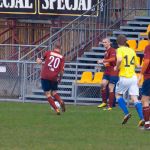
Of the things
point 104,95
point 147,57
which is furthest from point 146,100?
point 104,95

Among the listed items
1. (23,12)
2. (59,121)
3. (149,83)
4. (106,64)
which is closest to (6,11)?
(23,12)

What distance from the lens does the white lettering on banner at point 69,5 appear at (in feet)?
101

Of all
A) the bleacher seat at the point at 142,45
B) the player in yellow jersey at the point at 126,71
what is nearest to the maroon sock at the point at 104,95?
the bleacher seat at the point at 142,45

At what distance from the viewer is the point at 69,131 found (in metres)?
16.6

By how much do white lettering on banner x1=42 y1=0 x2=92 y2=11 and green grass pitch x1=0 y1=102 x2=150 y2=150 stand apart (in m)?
8.60

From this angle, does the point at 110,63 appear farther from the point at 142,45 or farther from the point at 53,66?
the point at 142,45

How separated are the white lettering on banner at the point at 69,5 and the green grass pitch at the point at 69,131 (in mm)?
8603

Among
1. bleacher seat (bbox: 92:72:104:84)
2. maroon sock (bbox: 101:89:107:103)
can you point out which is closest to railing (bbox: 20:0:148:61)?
bleacher seat (bbox: 92:72:104:84)

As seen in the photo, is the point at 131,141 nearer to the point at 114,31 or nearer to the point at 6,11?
the point at 114,31

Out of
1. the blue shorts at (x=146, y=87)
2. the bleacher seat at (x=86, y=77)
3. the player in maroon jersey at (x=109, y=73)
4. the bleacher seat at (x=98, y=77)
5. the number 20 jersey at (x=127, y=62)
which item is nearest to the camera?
the blue shorts at (x=146, y=87)

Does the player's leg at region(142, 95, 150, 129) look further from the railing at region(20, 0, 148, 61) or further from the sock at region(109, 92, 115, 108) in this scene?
the railing at region(20, 0, 148, 61)

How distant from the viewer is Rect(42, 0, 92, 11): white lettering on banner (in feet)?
101

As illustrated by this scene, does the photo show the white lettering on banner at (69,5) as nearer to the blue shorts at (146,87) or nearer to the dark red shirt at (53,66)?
the dark red shirt at (53,66)

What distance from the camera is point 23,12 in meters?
31.1
